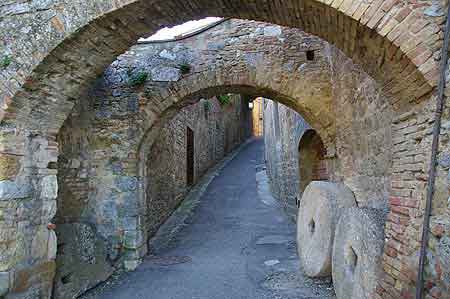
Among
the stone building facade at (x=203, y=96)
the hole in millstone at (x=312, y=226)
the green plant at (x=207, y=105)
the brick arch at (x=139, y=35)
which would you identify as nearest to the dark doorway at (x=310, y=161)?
the stone building facade at (x=203, y=96)

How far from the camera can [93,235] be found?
4.72m

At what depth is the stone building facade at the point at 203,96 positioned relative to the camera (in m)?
2.09

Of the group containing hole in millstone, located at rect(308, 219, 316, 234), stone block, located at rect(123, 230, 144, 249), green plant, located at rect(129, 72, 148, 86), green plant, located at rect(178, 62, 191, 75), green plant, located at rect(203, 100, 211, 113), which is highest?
green plant, located at rect(203, 100, 211, 113)

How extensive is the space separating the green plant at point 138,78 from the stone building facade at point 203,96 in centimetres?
2

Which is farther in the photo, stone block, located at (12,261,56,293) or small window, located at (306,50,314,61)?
small window, located at (306,50,314,61)

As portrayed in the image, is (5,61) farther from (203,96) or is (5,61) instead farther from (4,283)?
(203,96)

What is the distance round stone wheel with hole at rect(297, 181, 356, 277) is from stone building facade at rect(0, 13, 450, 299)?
29 centimetres

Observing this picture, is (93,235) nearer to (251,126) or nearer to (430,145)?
(430,145)

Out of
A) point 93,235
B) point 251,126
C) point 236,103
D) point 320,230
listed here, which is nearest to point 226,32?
point 320,230

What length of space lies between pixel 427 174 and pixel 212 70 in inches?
145

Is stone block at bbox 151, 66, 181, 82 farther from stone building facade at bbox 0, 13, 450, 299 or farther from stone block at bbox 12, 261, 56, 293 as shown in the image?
stone block at bbox 12, 261, 56, 293

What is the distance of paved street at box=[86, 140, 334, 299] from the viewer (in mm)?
3871

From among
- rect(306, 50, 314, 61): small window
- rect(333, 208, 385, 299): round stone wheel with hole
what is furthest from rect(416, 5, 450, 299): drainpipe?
rect(306, 50, 314, 61): small window

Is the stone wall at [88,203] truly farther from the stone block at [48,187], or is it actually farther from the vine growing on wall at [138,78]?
the stone block at [48,187]
